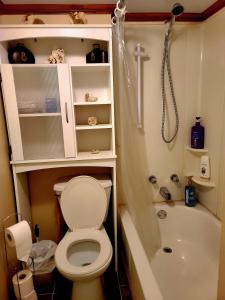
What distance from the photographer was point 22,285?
4.82 feet

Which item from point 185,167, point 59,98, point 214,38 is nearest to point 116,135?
point 59,98

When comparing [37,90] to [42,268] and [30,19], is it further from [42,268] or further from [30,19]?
[42,268]

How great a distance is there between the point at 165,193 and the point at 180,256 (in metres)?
0.56

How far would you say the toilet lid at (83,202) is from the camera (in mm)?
1803

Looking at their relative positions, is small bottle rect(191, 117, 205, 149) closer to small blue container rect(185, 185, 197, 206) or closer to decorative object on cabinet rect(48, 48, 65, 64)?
small blue container rect(185, 185, 197, 206)

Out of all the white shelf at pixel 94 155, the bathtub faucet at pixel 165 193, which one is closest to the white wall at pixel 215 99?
the bathtub faucet at pixel 165 193

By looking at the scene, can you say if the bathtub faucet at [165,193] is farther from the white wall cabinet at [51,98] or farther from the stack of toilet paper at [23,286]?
the stack of toilet paper at [23,286]

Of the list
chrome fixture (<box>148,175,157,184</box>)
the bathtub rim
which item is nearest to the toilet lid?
the bathtub rim

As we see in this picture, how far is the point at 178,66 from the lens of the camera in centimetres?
199

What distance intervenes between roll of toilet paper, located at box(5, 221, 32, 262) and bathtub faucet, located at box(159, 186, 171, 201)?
48.3 inches

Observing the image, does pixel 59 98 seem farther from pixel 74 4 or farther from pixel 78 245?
pixel 78 245

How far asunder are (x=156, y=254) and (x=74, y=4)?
2.16 metres

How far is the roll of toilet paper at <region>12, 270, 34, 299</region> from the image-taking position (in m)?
1.46

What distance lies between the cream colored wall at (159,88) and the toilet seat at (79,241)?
0.75 meters
